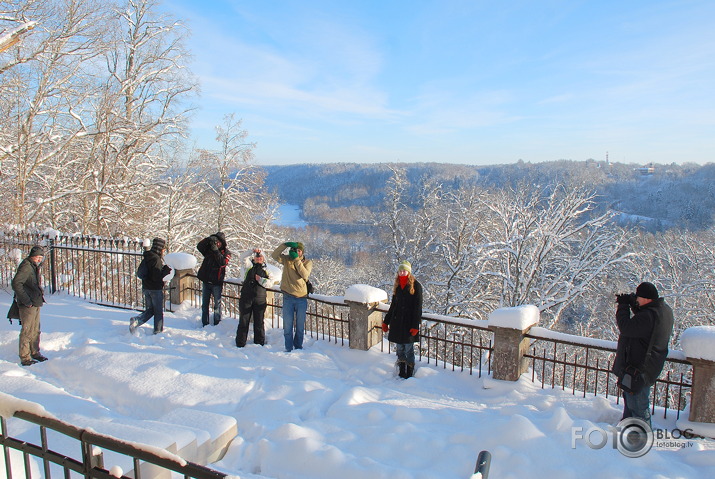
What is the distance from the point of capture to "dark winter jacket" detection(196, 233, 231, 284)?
23.9 ft

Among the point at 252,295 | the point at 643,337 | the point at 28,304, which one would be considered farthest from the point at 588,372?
the point at 28,304

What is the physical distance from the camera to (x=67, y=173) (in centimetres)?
1797

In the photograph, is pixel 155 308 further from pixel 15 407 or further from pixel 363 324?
pixel 15 407

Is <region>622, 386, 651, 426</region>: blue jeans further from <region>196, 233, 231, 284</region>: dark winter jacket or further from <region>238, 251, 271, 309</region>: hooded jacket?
<region>196, 233, 231, 284</region>: dark winter jacket

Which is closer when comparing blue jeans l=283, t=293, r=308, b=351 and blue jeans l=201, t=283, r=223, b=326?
blue jeans l=283, t=293, r=308, b=351

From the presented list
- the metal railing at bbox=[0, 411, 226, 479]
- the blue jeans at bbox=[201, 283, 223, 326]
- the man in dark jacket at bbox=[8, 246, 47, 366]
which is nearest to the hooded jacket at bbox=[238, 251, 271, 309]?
the blue jeans at bbox=[201, 283, 223, 326]

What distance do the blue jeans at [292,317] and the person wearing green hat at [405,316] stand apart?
147 centimetres

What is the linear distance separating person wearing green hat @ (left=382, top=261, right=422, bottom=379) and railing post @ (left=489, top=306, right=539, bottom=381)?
1071 millimetres

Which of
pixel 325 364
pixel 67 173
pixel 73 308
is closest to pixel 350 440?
pixel 325 364

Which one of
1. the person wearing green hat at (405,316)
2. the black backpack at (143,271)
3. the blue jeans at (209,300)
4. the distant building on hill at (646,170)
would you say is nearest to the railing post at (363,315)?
the person wearing green hat at (405,316)

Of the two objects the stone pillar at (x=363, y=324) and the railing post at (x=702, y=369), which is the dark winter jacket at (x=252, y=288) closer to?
the stone pillar at (x=363, y=324)

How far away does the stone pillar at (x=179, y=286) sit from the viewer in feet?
28.7

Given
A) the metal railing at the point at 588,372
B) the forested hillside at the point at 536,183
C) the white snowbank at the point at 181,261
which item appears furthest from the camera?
the forested hillside at the point at 536,183

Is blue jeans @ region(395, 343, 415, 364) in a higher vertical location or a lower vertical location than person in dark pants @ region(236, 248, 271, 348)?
lower
